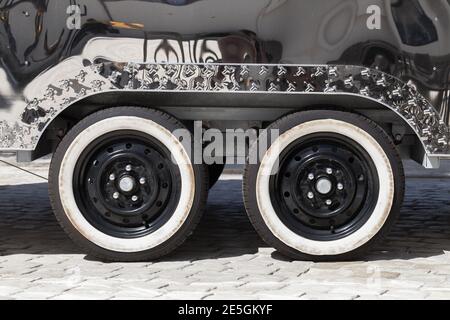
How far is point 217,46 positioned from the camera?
529cm

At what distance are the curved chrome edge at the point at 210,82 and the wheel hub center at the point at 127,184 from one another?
1.85 ft

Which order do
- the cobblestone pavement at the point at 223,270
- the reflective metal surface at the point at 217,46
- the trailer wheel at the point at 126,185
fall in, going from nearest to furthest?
the cobblestone pavement at the point at 223,270, the reflective metal surface at the point at 217,46, the trailer wheel at the point at 126,185

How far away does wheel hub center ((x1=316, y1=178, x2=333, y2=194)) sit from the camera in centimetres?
546

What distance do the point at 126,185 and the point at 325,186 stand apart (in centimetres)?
125

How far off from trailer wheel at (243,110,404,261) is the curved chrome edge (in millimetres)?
229

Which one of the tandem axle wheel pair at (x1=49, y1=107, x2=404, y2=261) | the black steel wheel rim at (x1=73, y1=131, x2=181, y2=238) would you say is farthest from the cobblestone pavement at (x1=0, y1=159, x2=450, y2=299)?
the black steel wheel rim at (x1=73, y1=131, x2=181, y2=238)

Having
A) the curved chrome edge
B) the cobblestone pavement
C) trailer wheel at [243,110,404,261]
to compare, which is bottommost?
the cobblestone pavement

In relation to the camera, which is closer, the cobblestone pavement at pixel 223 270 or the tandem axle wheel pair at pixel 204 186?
the cobblestone pavement at pixel 223 270

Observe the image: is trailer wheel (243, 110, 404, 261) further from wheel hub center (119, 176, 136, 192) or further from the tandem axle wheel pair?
wheel hub center (119, 176, 136, 192)

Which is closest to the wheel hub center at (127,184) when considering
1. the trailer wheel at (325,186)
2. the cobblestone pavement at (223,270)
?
the cobblestone pavement at (223,270)

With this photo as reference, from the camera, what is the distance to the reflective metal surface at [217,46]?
5277mm

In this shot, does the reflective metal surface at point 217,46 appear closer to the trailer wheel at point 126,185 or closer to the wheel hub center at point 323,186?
the trailer wheel at point 126,185

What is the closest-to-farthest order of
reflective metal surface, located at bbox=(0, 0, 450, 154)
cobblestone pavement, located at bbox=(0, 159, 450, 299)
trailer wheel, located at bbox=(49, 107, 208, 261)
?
cobblestone pavement, located at bbox=(0, 159, 450, 299)
reflective metal surface, located at bbox=(0, 0, 450, 154)
trailer wheel, located at bbox=(49, 107, 208, 261)

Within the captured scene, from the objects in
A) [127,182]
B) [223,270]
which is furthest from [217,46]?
[223,270]
